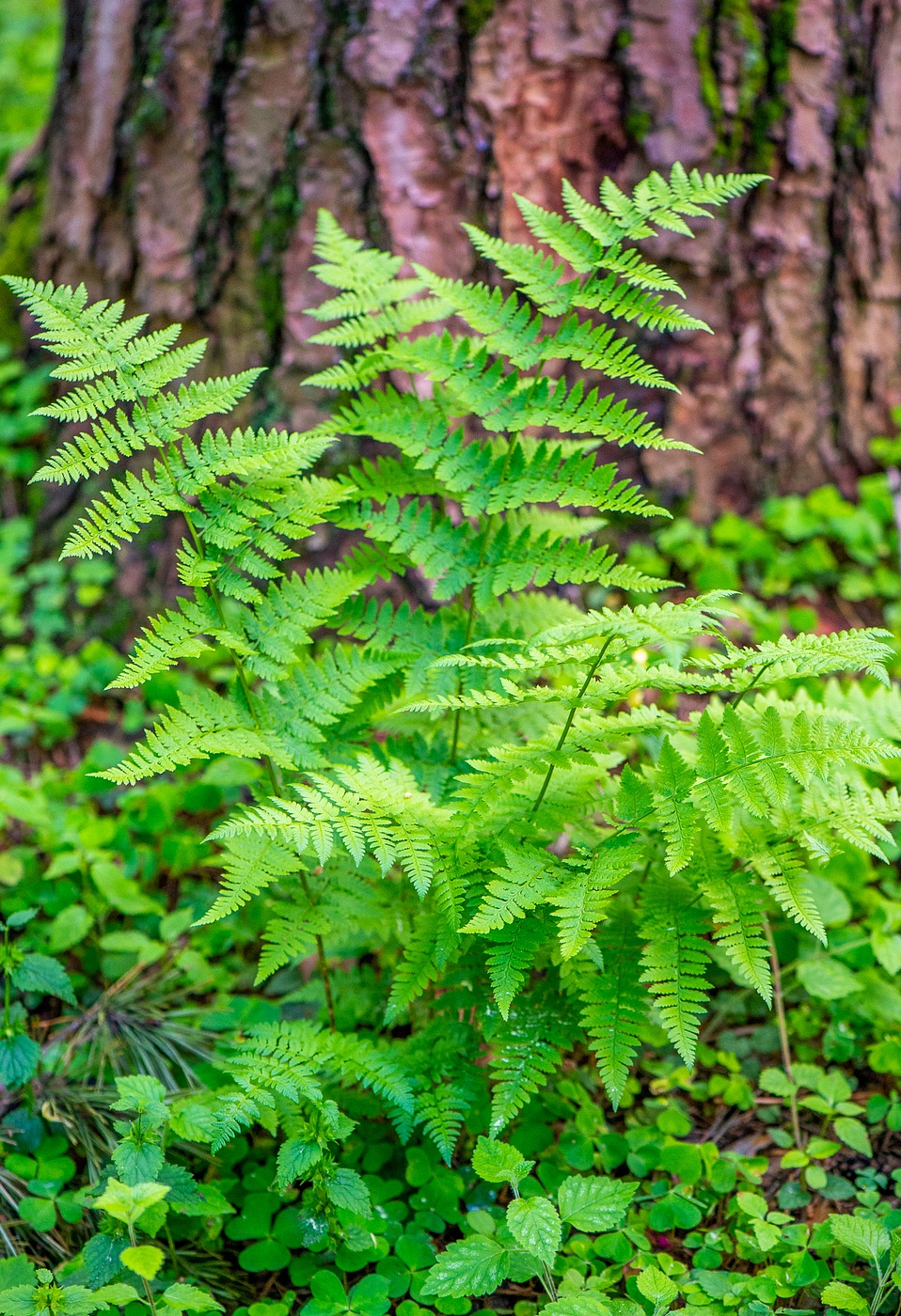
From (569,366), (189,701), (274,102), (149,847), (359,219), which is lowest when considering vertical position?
(149,847)

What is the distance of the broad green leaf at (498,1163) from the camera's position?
5.81 ft

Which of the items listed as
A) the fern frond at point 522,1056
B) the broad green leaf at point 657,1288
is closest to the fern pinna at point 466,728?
the fern frond at point 522,1056

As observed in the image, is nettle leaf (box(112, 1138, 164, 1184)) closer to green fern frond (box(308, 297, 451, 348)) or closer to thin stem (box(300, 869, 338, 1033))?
thin stem (box(300, 869, 338, 1033))

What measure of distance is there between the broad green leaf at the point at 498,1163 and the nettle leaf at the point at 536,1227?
4cm

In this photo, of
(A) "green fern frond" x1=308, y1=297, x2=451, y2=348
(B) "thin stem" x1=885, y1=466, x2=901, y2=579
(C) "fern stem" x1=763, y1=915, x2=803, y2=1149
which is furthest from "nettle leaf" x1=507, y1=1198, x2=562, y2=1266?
(B) "thin stem" x1=885, y1=466, x2=901, y2=579

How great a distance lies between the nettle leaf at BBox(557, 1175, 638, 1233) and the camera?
1.82 metres

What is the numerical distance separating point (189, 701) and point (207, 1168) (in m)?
0.99

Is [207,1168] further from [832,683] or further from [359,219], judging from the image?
[359,219]

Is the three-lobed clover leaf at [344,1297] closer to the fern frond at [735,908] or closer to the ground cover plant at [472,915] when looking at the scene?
the ground cover plant at [472,915]

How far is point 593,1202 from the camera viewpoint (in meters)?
1.85

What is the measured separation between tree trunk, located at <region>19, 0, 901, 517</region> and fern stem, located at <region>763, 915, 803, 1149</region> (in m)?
1.74

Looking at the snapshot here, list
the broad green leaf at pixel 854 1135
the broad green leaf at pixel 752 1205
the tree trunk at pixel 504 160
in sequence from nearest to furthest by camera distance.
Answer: the broad green leaf at pixel 752 1205 → the broad green leaf at pixel 854 1135 → the tree trunk at pixel 504 160

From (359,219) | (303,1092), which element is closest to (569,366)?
(359,219)

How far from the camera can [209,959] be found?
2.67 metres
